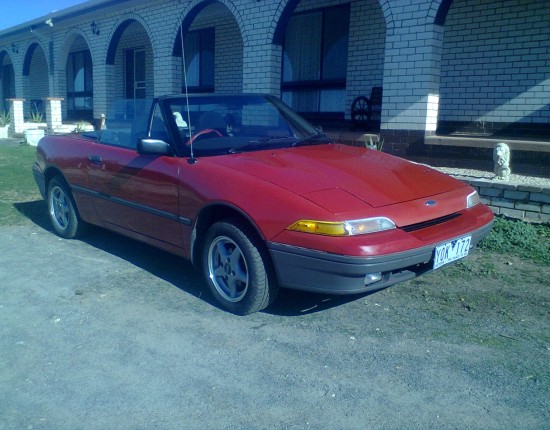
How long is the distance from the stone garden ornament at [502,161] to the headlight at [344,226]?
3.14 metres

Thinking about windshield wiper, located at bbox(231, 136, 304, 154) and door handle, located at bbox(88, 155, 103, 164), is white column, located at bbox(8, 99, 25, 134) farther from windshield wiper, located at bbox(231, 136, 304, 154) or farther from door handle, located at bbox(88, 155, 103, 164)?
windshield wiper, located at bbox(231, 136, 304, 154)

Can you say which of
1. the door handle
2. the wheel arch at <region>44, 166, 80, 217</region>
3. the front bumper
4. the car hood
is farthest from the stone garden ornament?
the wheel arch at <region>44, 166, 80, 217</region>

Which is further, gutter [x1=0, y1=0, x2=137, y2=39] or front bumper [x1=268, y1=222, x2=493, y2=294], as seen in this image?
gutter [x1=0, y1=0, x2=137, y2=39]

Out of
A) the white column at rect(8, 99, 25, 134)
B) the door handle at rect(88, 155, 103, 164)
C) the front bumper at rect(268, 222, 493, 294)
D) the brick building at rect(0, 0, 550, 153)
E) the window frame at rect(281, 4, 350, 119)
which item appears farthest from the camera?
the white column at rect(8, 99, 25, 134)

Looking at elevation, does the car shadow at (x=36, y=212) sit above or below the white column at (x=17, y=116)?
below

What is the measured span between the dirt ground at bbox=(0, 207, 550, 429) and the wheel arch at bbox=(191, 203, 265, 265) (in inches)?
15.0

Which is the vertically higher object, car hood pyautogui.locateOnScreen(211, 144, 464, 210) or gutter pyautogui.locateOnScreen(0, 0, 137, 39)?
gutter pyautogui.locateOnScreen(0, 0, 137, 39)

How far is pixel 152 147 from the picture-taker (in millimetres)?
4117

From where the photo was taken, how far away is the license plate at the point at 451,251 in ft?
11.3

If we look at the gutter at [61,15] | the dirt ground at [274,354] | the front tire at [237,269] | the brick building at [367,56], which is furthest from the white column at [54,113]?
the front tire at [237,269]

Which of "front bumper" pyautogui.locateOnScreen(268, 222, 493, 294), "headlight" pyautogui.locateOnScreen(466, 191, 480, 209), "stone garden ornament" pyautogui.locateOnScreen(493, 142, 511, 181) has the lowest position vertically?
"front bumper" pyautogui.locateOnScreen(268, 222, 493, 294)

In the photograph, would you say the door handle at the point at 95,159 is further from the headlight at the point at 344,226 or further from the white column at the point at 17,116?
the white column at the point at 17,116

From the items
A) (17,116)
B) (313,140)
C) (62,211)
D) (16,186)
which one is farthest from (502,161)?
(17,116)

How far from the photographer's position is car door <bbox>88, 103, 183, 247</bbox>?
4168mm
